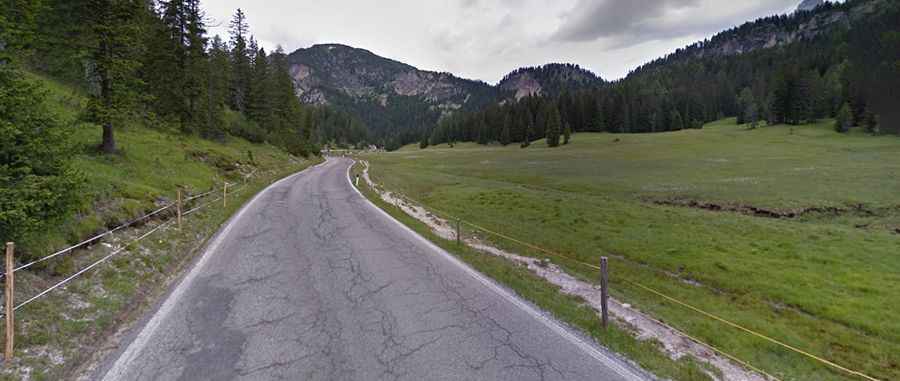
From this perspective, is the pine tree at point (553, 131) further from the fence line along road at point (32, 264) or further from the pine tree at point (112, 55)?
the fence line along road at point (32, 264)

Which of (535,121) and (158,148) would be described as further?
(535,121)

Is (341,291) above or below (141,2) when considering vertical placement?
below

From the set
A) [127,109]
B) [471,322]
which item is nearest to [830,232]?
[471,322]

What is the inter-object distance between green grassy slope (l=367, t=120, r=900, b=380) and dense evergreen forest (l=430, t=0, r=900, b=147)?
59.7 m

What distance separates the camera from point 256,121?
5634 centimetres

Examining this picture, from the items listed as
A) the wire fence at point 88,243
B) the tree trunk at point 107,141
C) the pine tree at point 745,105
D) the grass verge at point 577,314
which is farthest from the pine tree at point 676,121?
the tree trunk at point 107,141

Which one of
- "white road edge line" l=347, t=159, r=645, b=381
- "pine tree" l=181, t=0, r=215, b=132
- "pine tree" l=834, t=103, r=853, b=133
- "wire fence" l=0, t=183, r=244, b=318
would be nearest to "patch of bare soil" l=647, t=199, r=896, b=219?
"white road edge line" l=347, t=159, r=645, b=381

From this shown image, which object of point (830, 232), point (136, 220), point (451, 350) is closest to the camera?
point (451, 350)

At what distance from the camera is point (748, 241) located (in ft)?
50.4

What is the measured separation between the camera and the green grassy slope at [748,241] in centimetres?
786

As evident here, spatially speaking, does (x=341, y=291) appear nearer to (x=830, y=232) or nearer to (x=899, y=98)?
(x=830, y=232)

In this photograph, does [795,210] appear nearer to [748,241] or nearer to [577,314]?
[748,241]

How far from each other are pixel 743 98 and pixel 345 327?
518 ft

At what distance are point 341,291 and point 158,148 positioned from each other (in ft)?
76.5
